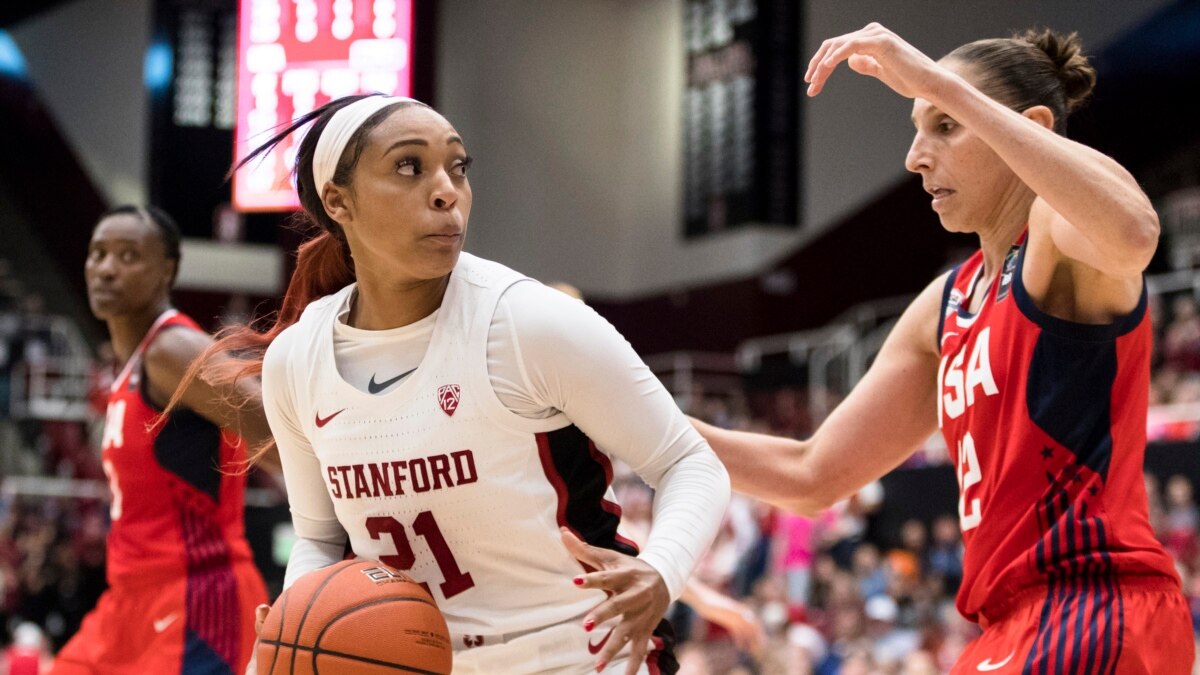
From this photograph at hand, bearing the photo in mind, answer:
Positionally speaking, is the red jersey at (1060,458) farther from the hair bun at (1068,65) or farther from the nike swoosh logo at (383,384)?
the nike swoosh logo at (383,384)

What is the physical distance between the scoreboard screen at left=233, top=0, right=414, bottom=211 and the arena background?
14.3ft

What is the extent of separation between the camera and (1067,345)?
2770mm

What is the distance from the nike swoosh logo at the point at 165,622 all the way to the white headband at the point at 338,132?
6.52 ft

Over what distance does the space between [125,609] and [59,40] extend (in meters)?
19.9

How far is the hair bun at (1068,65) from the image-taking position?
3119mm

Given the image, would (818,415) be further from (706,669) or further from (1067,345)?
(1067,345)

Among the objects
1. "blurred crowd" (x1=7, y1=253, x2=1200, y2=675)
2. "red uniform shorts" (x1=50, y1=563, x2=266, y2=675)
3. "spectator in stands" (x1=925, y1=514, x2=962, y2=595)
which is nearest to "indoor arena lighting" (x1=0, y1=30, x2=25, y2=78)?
"blurred crowd" (x1=7, y1=253, x2=1200, y2=675)

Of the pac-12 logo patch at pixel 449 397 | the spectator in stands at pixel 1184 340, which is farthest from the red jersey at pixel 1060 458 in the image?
the spectator in stands at pixel 1184 340

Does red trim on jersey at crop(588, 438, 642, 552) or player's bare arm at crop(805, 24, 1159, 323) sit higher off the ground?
player's bare arm at crop(805, 24, 1159, 323)

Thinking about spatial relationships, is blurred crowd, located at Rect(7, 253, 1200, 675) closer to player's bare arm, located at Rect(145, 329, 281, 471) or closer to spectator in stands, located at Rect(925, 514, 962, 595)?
spectator in stands, located at Rect(925, 514, 962, 595)

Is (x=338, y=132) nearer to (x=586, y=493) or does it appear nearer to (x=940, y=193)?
(x=586, y=493)

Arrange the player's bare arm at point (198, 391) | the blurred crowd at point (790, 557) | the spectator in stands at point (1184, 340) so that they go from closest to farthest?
1. the player's bare arm at point (198, 391)
2. the blurred crowd at point (790, 557)
3. the spectator in stands at point (1184, 340)

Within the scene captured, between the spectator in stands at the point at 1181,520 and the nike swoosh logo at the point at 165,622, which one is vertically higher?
the nike swoosh logo at the point at 165,622

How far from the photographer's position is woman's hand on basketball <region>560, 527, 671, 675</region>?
2.31 meters
